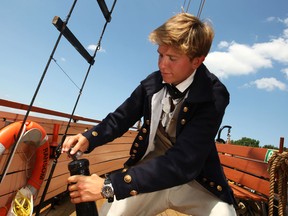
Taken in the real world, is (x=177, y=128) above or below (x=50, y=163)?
above

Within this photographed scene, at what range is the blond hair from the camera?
1.71m

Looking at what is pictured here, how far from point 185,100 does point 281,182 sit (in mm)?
1245

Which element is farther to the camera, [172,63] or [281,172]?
[281,172]

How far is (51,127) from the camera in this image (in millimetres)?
3365

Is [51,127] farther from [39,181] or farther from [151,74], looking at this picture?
[151,74]

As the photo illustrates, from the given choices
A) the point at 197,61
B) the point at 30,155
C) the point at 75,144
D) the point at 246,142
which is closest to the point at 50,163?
the point at 30,155

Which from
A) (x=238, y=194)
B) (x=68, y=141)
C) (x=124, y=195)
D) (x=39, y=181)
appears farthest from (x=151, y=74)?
(x=238, y=194)

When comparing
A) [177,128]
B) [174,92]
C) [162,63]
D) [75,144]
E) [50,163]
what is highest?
[162,63]

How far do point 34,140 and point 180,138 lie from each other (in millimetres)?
1682

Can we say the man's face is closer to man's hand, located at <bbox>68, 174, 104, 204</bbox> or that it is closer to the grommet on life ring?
man's hand, located at <bbox>68, 174, 104, 204</bbox>

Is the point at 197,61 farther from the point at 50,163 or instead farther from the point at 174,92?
the point at 50,163

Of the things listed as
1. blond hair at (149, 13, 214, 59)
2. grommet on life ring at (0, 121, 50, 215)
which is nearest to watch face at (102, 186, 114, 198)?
blond hair at (149, 13, 214, 59)

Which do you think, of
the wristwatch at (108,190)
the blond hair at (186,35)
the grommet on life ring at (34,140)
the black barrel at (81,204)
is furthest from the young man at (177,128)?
the grommet on life ring at (34,140)

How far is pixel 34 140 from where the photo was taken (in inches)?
108
